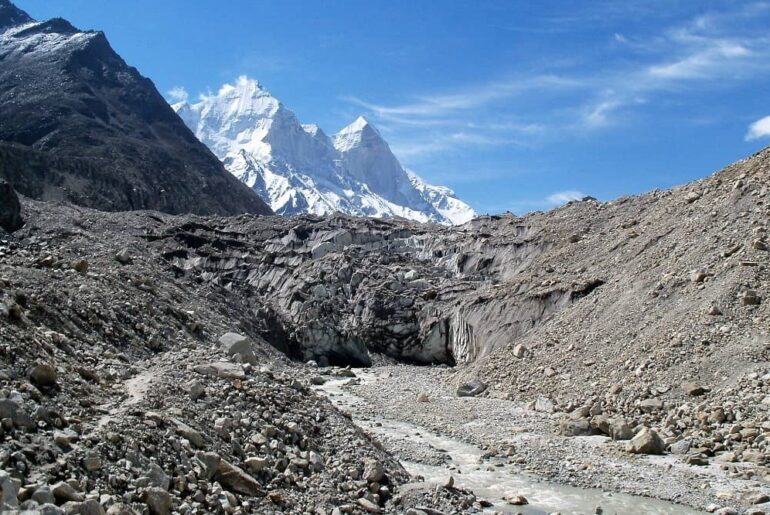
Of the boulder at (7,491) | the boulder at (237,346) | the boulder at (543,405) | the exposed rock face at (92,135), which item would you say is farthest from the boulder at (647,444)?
the exposed rock face at (92,135)

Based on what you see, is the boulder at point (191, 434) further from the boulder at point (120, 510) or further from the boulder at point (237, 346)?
the boulder at point (237, 346)

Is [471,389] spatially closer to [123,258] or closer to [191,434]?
[123,258]

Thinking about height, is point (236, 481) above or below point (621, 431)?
below

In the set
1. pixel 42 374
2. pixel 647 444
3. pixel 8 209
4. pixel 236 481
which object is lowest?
pixel 236 481

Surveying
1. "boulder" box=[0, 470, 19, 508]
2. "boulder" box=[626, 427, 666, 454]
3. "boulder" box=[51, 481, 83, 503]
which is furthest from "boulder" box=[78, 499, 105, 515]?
"boulder" box=[626, 427, 666, 454]

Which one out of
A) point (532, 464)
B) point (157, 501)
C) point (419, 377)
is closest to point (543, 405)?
point (532, 464)

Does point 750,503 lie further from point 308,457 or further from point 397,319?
→ point 397,319
